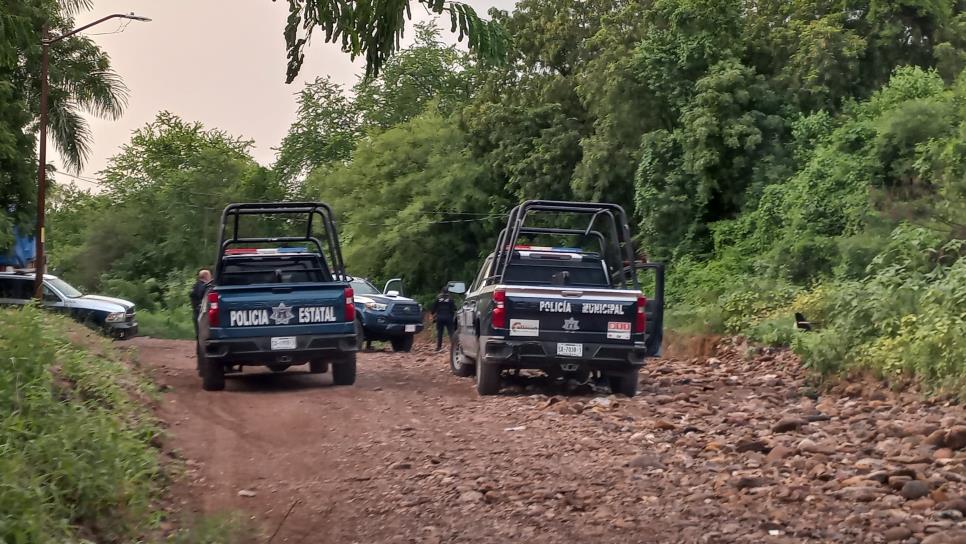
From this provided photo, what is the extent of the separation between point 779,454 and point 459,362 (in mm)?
8943

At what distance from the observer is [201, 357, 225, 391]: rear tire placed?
15.2 m

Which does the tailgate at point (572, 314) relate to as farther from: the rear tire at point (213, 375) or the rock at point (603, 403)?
the rear tire at point (213, 375)

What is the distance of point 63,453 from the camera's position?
7352 millimetres

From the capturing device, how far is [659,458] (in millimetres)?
9812

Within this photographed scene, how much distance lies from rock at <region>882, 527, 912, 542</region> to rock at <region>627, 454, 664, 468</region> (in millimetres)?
2704

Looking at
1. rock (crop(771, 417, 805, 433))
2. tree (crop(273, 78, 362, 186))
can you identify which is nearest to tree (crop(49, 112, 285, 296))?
tree (crop(273, 78, 362, 186))

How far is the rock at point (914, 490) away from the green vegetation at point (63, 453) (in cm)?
492

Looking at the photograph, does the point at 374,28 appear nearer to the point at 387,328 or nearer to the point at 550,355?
the point at 550,355

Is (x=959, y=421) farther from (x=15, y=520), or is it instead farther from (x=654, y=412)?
(x=15, y=520)

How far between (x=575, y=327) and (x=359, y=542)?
7.65 metres

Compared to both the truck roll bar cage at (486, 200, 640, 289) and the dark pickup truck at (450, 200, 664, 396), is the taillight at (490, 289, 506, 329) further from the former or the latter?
the truck roll bar cage at (486, 200, 640, 289)

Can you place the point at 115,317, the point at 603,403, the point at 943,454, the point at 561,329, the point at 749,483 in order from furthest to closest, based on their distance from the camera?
1. the point at 115,317
2. the point at 561,329
3. the point at 603,403
4. the point at 943,454
5. the point at 749,483

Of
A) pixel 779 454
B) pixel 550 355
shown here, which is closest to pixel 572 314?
pixel 550 355

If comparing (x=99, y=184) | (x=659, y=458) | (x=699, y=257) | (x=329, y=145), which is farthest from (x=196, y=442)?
(x=99, y=184)
